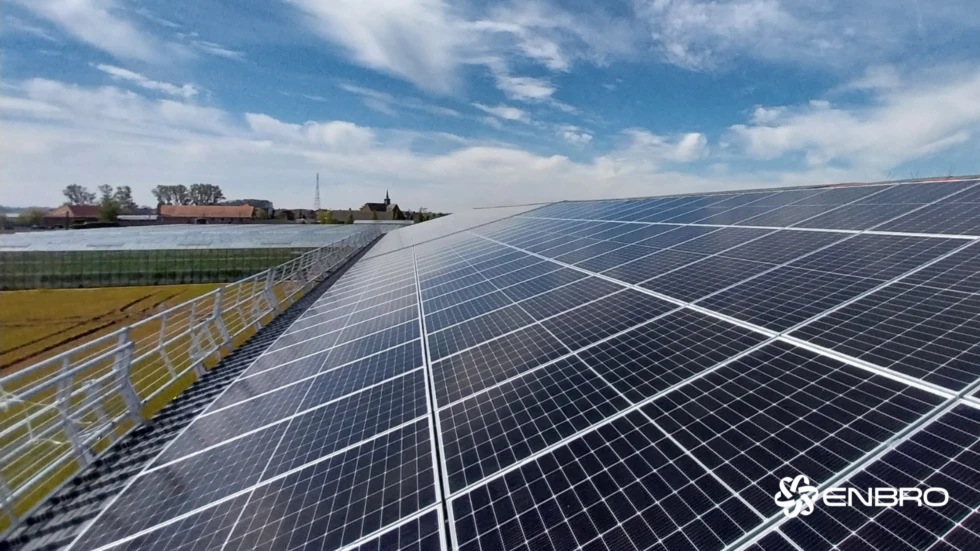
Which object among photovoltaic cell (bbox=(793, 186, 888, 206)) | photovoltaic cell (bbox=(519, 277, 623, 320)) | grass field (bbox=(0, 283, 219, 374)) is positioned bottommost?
grass field (bbox=(0, 283, 219, 374))

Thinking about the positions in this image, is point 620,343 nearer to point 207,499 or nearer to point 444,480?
point 444,480

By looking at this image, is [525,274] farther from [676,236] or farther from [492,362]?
[492,362]

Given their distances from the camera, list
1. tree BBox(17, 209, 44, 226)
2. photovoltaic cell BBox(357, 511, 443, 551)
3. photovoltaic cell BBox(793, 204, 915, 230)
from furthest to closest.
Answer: tree BBox(17, 209, 44, 226)
photovoltaic cell BBox(793, 204, 915, 230)
photovoltaic cell BBox(357, 511, 443, 551)

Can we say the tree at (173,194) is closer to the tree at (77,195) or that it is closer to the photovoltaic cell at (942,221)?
the tree at (77,195)

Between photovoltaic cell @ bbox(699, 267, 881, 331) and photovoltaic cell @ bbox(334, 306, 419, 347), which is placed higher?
photovoltaic cell @ bbox(699, 267, 881, 331)

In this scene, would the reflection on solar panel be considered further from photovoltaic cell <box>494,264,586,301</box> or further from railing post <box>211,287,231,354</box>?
railing post <box>211,287,231,354</box>

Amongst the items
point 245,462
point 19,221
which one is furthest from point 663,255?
point 19,221

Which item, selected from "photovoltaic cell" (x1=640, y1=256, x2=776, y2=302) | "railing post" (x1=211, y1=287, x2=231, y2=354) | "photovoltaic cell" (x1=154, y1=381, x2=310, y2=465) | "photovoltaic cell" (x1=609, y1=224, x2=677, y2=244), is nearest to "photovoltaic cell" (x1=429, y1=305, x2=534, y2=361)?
"photovoltaic cell" (x1=154, y1=381, x2=310, y2=465)

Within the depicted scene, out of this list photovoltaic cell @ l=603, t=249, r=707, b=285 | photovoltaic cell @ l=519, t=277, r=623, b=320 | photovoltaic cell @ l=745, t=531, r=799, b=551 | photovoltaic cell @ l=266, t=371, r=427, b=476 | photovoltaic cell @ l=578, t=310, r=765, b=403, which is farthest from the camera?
photovoltaic cell @ l=603, t=249, r=707, b=285
